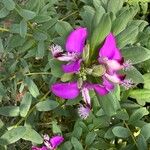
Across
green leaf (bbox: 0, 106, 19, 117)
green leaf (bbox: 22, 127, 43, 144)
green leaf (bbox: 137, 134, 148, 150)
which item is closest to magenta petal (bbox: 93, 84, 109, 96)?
green leaf (bbox: 137, 134, 148, 150)

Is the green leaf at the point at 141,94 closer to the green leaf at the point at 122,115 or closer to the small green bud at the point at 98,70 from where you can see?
the green leaf at the point at 122,115

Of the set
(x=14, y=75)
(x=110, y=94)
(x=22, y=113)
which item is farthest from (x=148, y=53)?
(x=14, y=75)

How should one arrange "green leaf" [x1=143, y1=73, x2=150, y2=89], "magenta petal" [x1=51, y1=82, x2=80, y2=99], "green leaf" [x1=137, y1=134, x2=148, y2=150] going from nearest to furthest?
"magenta petal" [x1=51, y1=82, x2=80, y2=99], "green leaf" [x1=137, y1=134, x2=148, y2=150], "green leaf" [x1=143, y1=73, x2=150, y2=89]

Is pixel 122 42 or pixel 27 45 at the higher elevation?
pixel 122 42

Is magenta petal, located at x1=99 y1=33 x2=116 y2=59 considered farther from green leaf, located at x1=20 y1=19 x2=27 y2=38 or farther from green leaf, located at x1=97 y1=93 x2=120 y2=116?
green leaf, located at x1=20 y1=19 x2=27 y2=38

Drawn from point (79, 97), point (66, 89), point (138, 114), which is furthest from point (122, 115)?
point (66, 89)

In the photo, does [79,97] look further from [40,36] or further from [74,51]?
[40,36]

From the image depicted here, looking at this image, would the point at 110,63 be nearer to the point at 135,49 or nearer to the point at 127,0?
the point at 135,49

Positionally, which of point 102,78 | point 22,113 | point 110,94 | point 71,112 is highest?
point 102,78
